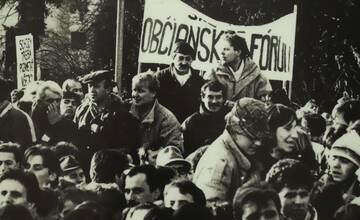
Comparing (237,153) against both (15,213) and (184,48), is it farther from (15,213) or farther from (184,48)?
(15,213)

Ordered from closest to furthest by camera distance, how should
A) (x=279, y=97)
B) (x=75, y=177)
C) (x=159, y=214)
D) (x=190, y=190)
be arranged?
(x=159, y=214), (x=190, y=190), (x=75, y=177), (x=279, y=97)

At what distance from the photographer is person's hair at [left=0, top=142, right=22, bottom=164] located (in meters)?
3.70

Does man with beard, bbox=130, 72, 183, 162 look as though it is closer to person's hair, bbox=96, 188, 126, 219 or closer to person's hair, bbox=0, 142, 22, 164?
person's hair, bbox=96, 188, 126, 219

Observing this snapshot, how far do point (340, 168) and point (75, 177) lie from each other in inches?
62.8

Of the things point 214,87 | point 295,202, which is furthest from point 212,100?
point 295,202

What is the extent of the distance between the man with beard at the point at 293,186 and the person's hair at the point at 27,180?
1.34 m

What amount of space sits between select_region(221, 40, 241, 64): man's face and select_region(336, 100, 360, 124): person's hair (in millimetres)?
723

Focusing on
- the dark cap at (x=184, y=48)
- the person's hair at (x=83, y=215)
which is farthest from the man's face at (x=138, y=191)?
the dark cap at (x=184, y=48)

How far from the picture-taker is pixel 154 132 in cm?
371

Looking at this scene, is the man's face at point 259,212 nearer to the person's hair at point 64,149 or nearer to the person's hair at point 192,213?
the person's hair at point 192,213

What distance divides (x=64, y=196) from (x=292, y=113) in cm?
144

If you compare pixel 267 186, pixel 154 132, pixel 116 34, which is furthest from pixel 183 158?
pixel 116 34

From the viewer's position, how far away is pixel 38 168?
368 cm

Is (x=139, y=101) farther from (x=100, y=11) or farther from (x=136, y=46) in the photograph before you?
(x=100, y=11)
